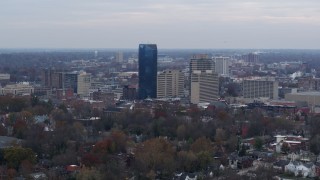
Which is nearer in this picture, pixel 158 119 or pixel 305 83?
pixel 158 119

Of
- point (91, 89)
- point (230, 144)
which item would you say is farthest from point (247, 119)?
point (91, 89)

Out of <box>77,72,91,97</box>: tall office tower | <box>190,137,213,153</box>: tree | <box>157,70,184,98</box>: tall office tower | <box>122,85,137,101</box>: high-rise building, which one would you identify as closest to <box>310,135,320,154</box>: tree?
<box>190,137,213,153</box>: tree

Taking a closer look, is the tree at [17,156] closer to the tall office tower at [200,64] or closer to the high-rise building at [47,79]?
the tall office tower at [200,64]

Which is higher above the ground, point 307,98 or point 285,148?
point 307,98

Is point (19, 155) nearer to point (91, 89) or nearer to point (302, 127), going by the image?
point (302, 127)

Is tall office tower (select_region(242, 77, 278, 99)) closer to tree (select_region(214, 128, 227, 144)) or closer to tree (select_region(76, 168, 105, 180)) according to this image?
tree (select_region(214, 128, 227, 144))

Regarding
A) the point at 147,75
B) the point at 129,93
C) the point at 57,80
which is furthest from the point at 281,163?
the point at 57,80

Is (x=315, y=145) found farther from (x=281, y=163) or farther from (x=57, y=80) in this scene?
(x=57, y=80)
